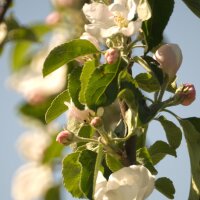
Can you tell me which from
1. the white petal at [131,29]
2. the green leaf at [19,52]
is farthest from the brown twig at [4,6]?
the white petal at [131,29]

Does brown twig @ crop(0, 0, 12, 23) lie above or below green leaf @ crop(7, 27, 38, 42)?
above

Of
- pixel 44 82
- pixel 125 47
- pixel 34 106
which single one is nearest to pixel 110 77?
pixel 125 47

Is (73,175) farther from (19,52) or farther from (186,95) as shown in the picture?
(19,52)

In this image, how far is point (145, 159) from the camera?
1733 millimetres

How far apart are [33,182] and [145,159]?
1.20 ft

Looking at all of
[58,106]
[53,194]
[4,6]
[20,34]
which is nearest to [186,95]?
[58,106]

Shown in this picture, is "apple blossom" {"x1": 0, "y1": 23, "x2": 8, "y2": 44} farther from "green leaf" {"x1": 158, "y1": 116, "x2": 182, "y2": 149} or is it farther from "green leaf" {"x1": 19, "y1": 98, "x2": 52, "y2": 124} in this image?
"green leaf" {"x1": 19, "y1": 98, "x2": 52, "y2": 124}

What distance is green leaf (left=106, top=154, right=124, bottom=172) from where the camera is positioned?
1.68 metres

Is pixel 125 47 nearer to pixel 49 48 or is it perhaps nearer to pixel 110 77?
pixel 110 77

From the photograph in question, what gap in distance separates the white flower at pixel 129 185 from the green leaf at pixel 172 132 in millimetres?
206

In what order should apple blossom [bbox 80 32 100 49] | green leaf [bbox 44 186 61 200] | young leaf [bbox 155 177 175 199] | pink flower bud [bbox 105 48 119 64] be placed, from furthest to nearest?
young leaf [bbox 155 177 175 199] → apple blossom [bbox 80 32 100 49] → pink flower bud [bbox 105 48 119 64] → green leaf [bbox 44 186 61 200]

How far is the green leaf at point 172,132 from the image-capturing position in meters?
1.79

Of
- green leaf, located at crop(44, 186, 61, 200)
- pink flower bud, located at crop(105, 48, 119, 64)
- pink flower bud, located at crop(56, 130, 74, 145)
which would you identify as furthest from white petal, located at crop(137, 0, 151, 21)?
green leaf, located at crop(44, 186, 61, 200)

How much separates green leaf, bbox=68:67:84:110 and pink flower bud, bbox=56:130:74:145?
0.22ft
